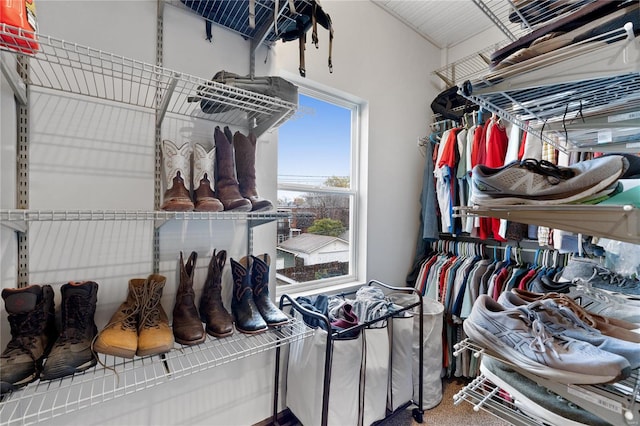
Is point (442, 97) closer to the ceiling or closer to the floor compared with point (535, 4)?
closer to the ceiling

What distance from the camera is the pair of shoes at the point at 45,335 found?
0.81 m

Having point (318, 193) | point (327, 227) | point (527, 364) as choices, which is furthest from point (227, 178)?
point (527, 364)

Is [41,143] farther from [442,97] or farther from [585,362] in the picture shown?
[442,97]

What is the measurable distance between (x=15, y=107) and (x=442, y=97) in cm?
253

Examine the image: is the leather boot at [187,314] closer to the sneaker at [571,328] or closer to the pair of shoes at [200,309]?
the pair of shoes at [200,309]

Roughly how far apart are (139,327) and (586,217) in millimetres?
1328

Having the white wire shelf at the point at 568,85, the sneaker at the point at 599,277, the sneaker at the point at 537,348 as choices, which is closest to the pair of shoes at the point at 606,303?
the sneaker at the point at 599,277

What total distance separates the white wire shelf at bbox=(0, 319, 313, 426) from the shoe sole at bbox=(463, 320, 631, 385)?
2.32 feet

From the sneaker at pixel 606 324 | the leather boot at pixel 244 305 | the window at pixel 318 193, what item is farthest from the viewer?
the window at pixel 318 193

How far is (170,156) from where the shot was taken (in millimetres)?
1162

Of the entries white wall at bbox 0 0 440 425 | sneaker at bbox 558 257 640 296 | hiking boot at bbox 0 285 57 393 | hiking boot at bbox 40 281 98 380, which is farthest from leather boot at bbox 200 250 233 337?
sneaker at bbox 558 257 640 296

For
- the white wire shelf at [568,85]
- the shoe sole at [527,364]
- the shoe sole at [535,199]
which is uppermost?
the white wire shelf at [568,85]

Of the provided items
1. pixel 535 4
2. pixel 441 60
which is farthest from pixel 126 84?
pixel 441 60

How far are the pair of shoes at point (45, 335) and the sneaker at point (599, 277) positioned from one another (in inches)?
71.3
